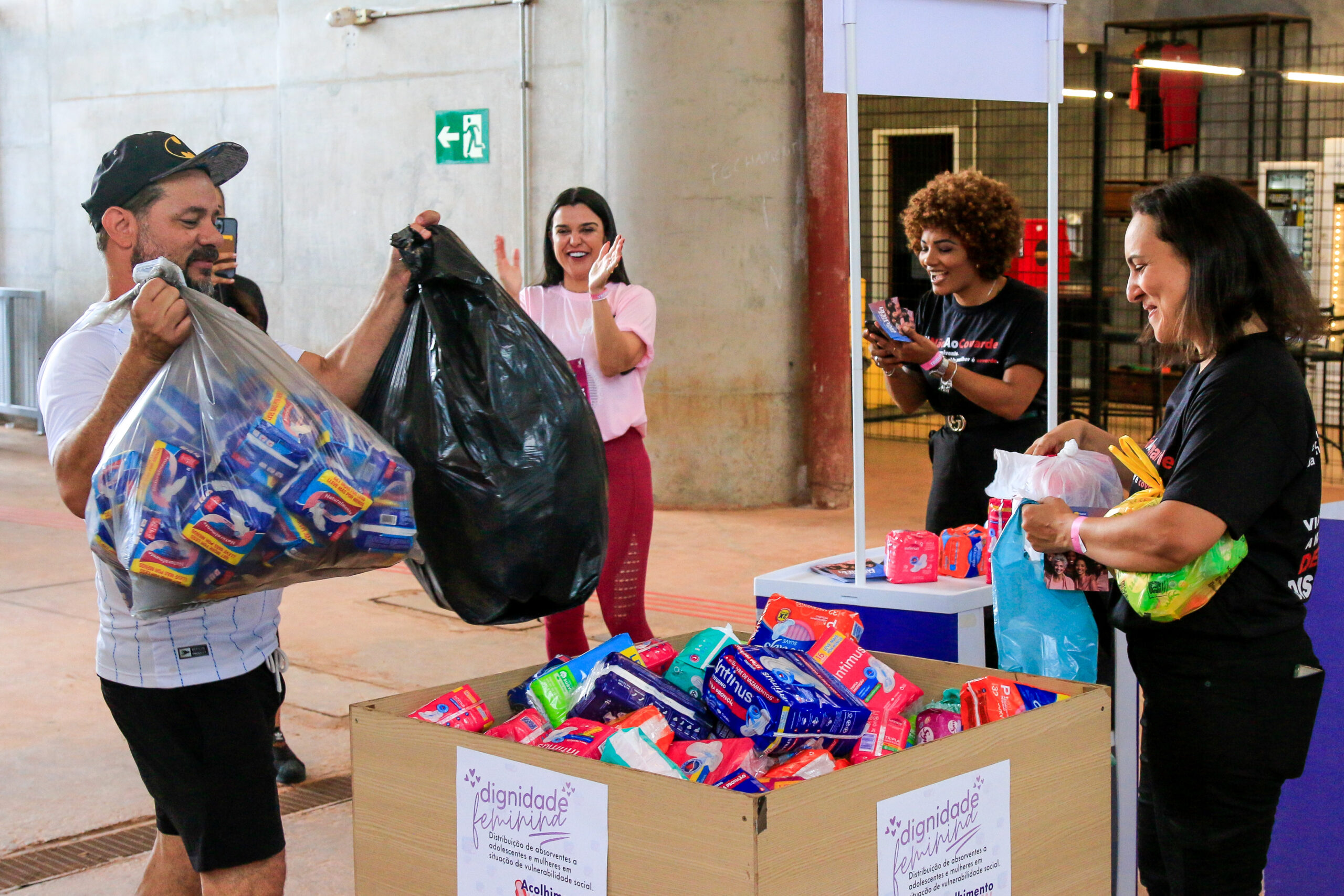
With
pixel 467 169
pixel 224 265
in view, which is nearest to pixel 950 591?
pixel 224 265

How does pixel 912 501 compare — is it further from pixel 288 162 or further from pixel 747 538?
pixel 288 162

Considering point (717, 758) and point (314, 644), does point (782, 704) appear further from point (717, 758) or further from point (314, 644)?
point (314, 644)

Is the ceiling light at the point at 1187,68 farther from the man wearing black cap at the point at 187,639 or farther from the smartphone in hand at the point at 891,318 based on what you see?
the man wearing black cap at the point at 187,639

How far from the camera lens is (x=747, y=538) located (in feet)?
22.2

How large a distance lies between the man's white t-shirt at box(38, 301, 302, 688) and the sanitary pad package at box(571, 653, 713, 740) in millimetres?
566

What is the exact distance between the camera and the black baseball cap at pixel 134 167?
181 centimetres

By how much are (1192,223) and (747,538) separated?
496 centimetres

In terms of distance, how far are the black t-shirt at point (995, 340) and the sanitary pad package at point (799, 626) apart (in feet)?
3.89

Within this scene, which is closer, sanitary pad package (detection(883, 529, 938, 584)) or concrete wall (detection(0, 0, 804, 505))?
sanitary pad package (detection(883, 529, 938, 584))

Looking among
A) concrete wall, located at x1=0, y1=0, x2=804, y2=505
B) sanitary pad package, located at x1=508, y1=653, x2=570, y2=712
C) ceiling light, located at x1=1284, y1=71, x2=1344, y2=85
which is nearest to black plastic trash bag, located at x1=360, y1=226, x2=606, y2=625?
sanitary pad package, located at x1=508, y1=653, x2=570, y2=712

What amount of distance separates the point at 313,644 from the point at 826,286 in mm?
3815

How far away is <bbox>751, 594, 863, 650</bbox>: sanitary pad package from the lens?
5.95ft

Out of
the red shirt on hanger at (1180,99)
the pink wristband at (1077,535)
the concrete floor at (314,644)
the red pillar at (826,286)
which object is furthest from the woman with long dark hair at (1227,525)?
the red shirt on hanger at (1180,99)

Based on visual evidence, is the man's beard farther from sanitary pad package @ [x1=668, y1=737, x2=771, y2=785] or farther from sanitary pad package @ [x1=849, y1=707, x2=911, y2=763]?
sanitary pad package @ [x1=849, y1=707, x2=911, y2=763]
